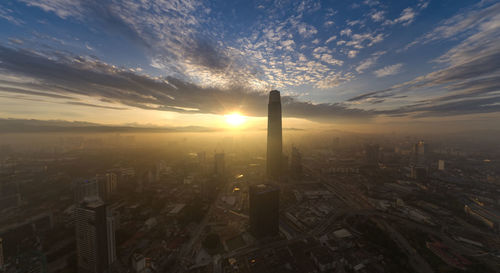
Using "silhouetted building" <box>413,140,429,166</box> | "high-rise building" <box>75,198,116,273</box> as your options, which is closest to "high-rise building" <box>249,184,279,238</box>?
"high-rise building" <box>75,198,116,273</box>

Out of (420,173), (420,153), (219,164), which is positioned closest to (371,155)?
(420,173)

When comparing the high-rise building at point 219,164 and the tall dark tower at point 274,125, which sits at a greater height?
the tall dark tower at point 274,125

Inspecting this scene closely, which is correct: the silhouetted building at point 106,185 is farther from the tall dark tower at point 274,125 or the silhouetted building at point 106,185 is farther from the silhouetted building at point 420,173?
the silhouetted building at point 420,173

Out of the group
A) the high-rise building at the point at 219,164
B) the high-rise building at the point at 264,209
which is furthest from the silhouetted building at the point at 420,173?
the high-rise building at the point at 219,164

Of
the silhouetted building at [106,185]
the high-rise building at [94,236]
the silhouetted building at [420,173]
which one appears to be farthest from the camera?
the silhouetted building at [420,173]

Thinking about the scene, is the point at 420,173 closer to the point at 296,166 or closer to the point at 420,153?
the point at 296,166

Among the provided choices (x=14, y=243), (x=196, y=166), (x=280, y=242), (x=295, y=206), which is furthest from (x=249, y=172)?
(x=14, y=243)

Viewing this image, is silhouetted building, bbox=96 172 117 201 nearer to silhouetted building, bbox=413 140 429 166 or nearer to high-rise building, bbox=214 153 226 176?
high-rise building, bbox=214 153 226 176
